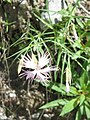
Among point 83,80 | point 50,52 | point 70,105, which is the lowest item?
point 70,105

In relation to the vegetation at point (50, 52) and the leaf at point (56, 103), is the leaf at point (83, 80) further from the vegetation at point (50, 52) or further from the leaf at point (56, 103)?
the leaf at point (56, 103)

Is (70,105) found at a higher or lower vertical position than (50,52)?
lower

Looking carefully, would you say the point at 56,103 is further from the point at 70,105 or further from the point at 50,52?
the point at 50,52

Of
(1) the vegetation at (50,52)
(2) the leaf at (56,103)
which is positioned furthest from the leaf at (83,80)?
(2) the leaf at (56,103)

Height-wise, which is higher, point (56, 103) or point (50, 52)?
point (50, 52)

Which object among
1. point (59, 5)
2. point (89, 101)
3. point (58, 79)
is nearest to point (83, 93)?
point (89, 101)

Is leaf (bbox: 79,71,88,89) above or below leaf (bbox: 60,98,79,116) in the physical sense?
above

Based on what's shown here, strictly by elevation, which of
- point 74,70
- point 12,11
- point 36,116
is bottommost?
point 36,116

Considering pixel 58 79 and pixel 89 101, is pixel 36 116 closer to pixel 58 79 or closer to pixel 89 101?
pixel 58 79

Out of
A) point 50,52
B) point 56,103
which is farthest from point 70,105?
point 50,52

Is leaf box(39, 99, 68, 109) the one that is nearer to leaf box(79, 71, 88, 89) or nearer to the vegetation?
the vegetation

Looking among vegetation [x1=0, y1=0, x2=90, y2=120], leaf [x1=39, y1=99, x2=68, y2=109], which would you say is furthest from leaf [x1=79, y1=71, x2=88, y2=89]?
leaf [x1=39, y1=99, x2=68, y2=109]
